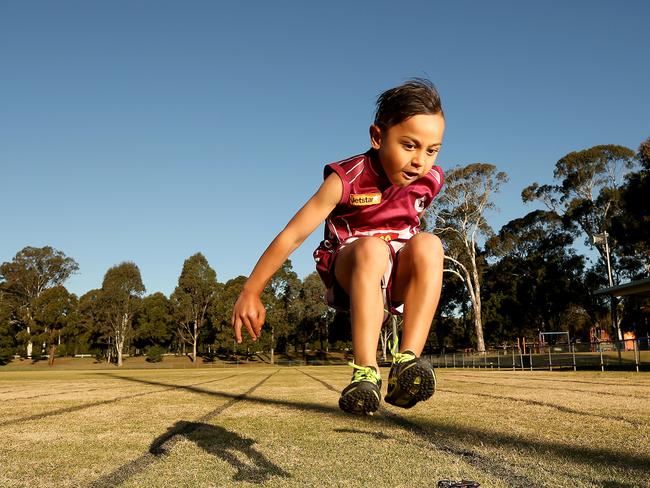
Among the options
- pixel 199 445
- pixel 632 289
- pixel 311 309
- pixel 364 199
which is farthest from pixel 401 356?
pixel 311 309

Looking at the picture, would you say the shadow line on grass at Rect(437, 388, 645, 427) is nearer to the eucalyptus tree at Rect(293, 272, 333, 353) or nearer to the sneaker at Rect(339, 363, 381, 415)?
the sneaker at Rect(339, 363, 381, 415)

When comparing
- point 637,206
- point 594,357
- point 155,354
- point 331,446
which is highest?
point 637,206

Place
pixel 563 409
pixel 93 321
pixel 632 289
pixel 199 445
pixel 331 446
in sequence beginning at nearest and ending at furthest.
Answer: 1. pixel 331 446
2. pixel 199 445
3. pixel 563 409
4. pixel 632 289
5. pixel 93 321

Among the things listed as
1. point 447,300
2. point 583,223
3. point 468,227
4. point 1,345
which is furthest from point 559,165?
point 1,345

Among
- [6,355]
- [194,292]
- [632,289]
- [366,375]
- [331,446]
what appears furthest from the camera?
[194,292]

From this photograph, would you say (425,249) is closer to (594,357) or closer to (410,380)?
(410,380)

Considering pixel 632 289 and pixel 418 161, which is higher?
pixel 632 289

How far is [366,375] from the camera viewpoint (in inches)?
91.1

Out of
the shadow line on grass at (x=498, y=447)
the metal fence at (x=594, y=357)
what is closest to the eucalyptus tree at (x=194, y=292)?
the metal fence at (x=594, y=357)

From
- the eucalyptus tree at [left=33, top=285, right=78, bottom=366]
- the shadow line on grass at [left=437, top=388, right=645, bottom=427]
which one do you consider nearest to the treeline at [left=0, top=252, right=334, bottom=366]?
the eucalyptus tree at [left=33, top=285, right=78, bottom=366]

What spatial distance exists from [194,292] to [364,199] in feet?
197

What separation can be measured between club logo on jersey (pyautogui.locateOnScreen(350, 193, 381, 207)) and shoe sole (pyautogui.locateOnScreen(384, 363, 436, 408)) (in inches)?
29.4

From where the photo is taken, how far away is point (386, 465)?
3041mm

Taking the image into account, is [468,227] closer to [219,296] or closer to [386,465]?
[219,296]
